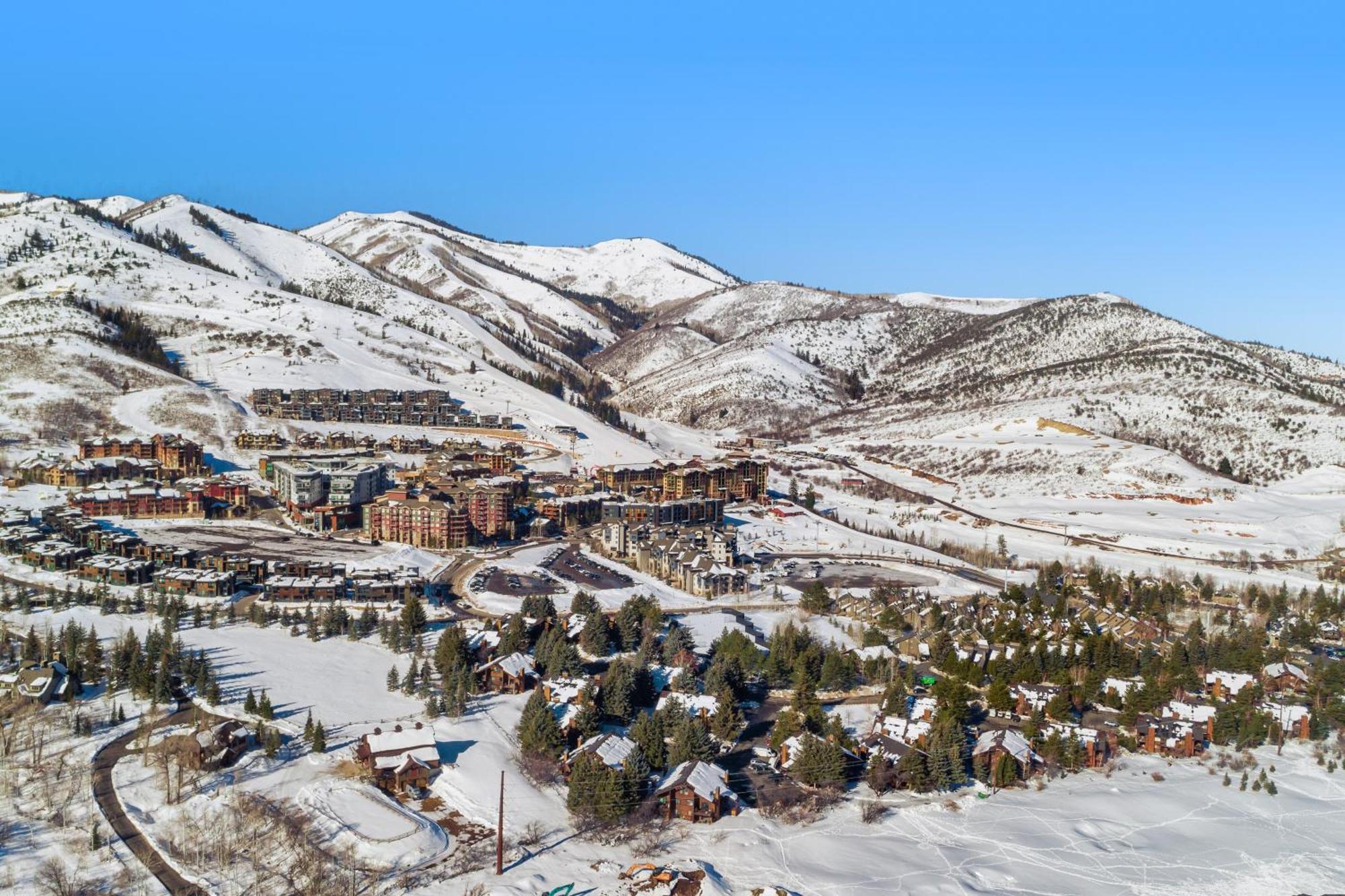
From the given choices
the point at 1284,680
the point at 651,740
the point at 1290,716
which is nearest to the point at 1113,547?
the point at 1284,680

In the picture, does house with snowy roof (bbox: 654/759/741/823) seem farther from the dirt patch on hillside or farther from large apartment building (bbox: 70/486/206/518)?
the dirt patch on hillside

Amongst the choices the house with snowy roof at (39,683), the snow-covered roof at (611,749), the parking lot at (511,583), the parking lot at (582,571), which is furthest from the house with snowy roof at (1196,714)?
the house with snowy roof at (39,683)

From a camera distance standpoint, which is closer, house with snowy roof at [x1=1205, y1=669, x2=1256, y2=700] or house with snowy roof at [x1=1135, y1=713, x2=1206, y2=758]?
house with snowy roof at [x1=1135, y1=713, x2=1206, y2=758]

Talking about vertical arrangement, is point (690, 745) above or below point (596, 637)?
below

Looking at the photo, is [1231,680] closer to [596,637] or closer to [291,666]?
[596,637]

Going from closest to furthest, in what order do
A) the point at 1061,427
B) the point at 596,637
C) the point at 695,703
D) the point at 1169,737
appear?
the point at 1169,737 → the point at 695,703 → the point at 596,637 → the point at 1061,427

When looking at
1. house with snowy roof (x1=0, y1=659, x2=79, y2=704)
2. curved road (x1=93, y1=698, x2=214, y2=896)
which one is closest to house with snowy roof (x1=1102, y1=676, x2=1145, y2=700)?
curved road (x1=93, y1=698, x2=214, y2=896)

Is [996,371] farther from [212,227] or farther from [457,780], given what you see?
[212,227]
